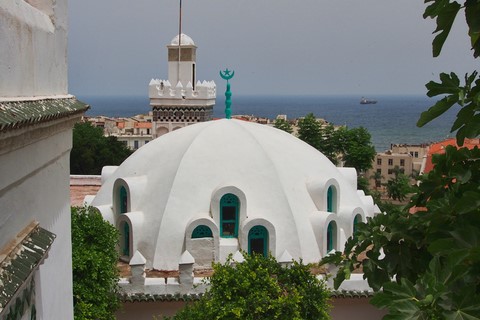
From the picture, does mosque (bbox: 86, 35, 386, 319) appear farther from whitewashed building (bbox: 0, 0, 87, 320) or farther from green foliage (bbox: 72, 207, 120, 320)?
whitewashed building (bbox: 0, 0, 87, 320)

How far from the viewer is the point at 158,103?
31078mm

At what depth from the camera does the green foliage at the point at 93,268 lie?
44.2ft

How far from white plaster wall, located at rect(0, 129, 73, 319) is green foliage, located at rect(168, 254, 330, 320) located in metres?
4.82

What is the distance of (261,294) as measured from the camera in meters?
12.3

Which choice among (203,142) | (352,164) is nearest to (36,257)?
(203,142)

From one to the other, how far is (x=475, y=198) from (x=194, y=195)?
523 inches

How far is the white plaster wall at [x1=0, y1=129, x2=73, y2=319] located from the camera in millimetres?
5004

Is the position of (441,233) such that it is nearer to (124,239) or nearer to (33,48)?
(33,48)

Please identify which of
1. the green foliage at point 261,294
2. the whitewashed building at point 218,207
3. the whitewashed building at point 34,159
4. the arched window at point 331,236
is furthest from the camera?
the arched window at point 331,236

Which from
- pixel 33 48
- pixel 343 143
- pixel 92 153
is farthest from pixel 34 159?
pixel 92 153

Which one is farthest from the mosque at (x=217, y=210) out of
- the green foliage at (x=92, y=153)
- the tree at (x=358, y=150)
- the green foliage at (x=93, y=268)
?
the green foliage at (x=92, y=153)

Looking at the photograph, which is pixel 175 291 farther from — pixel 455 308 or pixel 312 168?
pixel 455 308

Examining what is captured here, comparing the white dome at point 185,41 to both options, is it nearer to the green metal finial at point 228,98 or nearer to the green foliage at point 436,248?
the green metal finial at point 228,98

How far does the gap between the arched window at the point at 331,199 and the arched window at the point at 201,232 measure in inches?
136
